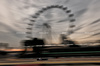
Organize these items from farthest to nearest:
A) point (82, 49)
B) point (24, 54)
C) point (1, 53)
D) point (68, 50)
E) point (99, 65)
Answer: point (82, 49) < point (68, 50) < point (1, 53) < point (24, 54) < point (99, 65)

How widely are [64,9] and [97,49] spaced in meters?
19.9

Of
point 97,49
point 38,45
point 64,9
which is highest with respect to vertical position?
point 64,9

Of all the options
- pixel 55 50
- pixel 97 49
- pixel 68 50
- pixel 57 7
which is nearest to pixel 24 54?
pixel 55 50

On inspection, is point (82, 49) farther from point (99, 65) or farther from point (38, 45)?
point (99, 65)

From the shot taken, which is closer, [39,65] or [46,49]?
[39,65]

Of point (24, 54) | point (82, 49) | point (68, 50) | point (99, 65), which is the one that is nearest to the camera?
point (99, 65)

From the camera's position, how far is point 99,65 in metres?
7.29

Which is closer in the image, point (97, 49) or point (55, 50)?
point (55, 50)

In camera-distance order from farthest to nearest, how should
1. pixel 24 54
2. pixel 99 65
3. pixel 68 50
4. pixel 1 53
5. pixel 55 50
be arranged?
1. pixel 68 50
2. pixel 55 50
3. pixel 1 53
4. pixel 24 54
5. pixel 99 65

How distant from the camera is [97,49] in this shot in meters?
40.4

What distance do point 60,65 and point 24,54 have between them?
21.6m

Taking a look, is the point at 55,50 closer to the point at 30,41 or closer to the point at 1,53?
the point at 30,41

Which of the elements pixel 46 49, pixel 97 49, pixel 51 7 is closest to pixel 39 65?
pixel 46 49

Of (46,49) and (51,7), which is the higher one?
(51,7)
